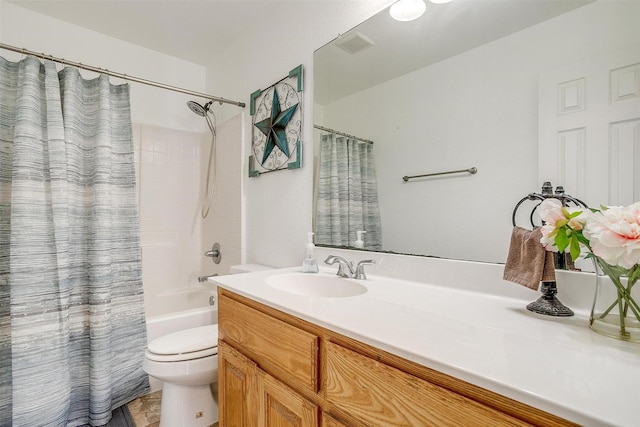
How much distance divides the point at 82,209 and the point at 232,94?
4.12ft

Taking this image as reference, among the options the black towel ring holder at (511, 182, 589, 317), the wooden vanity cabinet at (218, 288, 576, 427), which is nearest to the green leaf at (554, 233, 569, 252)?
the black towel ring holder at (511, 182, 589, 317)

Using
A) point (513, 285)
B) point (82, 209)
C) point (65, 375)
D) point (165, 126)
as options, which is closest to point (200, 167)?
point (165, 126)

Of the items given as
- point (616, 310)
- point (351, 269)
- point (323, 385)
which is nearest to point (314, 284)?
point (351, 269)

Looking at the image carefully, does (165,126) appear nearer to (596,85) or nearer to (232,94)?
A: (232,94)

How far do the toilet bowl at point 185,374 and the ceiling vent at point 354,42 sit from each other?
1562mm

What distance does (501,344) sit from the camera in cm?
58

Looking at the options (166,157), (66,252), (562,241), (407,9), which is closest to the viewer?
(562,241)

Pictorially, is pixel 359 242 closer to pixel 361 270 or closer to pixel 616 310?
pixel 361 270

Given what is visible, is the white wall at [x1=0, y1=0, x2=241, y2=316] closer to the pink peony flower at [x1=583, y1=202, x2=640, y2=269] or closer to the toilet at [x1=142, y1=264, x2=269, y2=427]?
the toilet at [x1=142, y1=264, x2=269, y2=427]

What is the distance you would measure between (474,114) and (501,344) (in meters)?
0.75

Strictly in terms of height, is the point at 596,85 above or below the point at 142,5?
below

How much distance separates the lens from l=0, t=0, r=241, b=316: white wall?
82.9 inches

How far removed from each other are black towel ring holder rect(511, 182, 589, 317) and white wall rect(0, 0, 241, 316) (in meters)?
1.72

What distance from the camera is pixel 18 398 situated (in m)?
1.38
